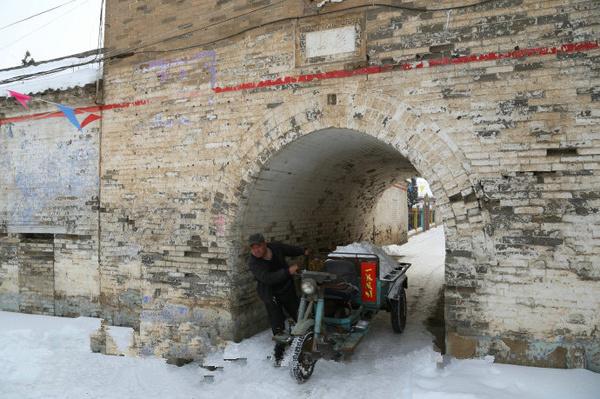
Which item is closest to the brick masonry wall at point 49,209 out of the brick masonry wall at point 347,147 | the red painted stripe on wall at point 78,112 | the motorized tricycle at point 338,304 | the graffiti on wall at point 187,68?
the red painted stripe on wall at point 78,112

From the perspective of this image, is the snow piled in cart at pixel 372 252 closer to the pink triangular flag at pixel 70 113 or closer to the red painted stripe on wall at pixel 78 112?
the red painted stripe on wall at pixel 78 112

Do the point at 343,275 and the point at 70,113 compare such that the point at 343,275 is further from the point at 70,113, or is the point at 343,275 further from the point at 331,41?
the point at 70,113

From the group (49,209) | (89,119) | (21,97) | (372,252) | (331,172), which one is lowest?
(372,252)

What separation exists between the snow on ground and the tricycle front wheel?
0.52 feet

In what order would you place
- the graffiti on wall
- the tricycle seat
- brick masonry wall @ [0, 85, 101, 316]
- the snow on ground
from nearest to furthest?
the snow on ground → the tricycle seat → the graffiti on wall → brick masonry wall @ [0, 85, 101, 316]

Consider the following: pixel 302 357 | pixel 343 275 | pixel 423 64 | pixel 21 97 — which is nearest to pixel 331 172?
pixel 343 275

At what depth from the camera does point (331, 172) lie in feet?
23.8

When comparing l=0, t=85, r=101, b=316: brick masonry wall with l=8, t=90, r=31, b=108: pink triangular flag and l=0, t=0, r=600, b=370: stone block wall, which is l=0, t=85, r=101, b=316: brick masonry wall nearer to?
l=0, t=0, r=600, b=370: stone block wall

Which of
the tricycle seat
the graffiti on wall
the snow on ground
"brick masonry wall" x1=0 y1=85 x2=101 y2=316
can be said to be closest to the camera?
the snow on ground

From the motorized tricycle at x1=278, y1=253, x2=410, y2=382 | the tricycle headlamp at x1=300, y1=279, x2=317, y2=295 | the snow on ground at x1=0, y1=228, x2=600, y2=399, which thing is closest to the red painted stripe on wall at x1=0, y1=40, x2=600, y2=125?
the motorized tricycle at x1=278, y1=253, x2=410, y2=382

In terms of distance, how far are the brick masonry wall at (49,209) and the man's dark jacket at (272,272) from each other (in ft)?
11.9

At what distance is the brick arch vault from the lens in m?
4.43

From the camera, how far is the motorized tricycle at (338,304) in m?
4.34

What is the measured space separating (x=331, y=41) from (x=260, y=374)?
14.8ft
